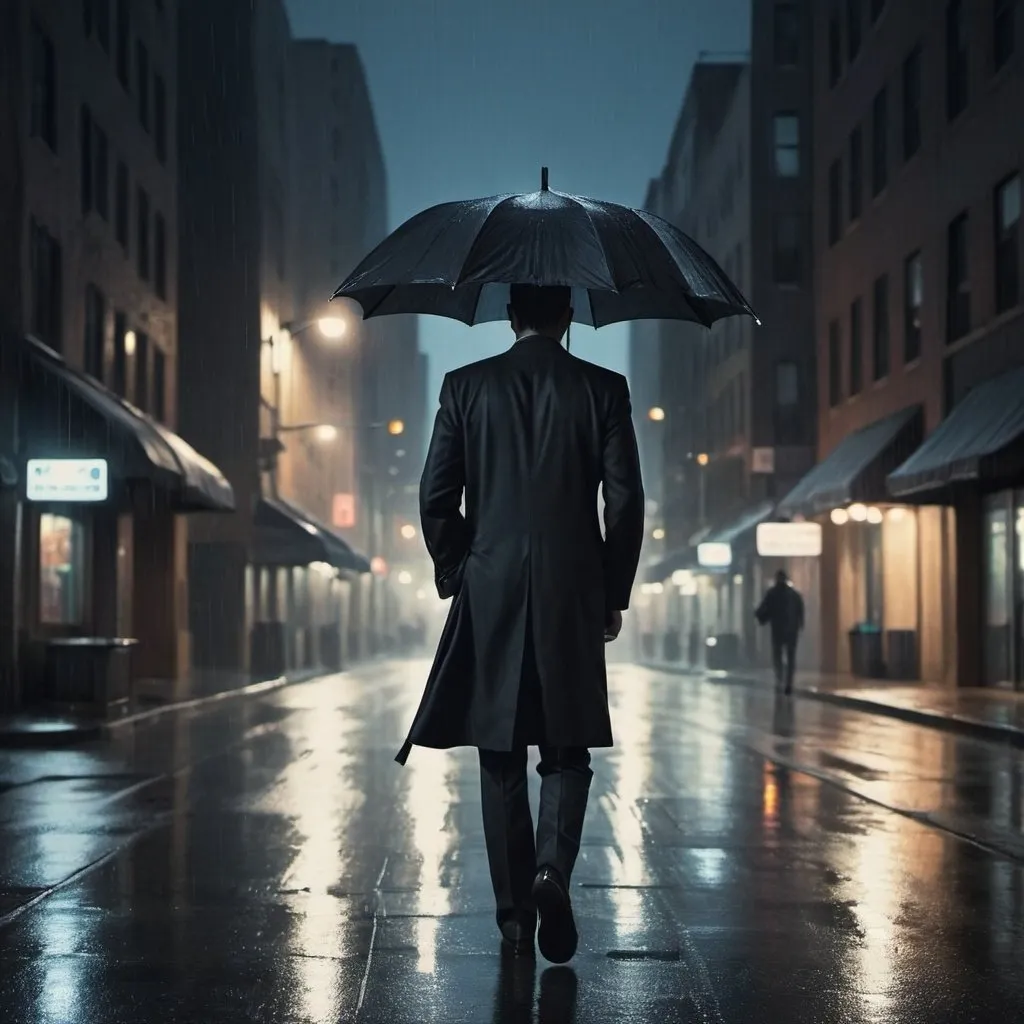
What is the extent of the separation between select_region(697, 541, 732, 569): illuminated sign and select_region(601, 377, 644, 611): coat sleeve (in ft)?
147

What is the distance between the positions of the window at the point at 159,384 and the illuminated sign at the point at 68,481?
11.6 metres

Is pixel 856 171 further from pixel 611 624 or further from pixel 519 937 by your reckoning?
pixel 519 937

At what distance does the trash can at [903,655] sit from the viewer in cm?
3244

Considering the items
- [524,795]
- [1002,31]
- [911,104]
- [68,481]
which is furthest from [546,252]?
[911,104]

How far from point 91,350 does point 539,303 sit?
81.9 ft

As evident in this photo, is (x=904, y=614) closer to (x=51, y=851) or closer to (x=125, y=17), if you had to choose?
(x=125, y=17)

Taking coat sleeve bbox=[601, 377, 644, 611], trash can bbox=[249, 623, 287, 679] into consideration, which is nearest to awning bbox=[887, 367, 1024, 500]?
trash can bbox=[249, 623, 287, 679]

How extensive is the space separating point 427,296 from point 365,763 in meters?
8.56

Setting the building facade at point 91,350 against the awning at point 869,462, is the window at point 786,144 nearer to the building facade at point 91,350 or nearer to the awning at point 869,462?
the awning at point 869,462

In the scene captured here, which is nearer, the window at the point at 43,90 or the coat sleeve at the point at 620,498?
the coat sleeve at the point at 620,498

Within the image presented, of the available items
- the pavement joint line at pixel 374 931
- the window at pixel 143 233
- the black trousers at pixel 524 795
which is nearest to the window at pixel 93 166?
the window at pixel 143 233

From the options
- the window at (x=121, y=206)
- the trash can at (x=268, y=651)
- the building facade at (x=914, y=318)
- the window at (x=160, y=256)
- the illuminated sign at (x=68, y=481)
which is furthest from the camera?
the trash can at (x=268, y=651)

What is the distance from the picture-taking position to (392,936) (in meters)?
6.79

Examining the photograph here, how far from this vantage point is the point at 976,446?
81.8ft
